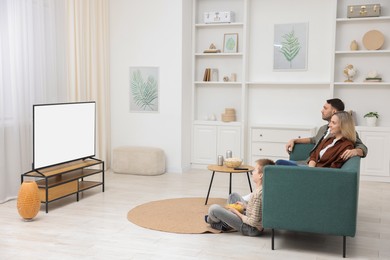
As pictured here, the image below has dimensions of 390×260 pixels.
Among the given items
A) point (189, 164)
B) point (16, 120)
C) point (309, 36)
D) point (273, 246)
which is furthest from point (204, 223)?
point (309, 36)

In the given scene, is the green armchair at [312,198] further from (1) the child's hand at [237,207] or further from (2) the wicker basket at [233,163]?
(2) the wicker basket at [233,163]

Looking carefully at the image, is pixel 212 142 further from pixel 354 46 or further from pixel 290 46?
pixel 354 46

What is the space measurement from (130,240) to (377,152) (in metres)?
4.23

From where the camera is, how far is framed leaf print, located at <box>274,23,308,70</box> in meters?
7.62

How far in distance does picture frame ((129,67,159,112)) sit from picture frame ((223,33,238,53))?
1.17m

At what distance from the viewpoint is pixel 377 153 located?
7.07 meters

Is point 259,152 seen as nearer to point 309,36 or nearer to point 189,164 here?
point 189,164

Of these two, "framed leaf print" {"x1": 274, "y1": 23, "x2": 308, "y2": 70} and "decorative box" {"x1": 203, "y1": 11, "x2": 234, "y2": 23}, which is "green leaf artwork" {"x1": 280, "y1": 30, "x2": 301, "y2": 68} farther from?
"decorative box" {"x1": 203, "y1": 11, "x2": 234, "y2": 23}

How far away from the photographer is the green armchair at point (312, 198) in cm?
384

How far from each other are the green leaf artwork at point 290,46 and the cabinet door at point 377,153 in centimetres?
160

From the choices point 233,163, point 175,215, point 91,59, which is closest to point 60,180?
point 175,215

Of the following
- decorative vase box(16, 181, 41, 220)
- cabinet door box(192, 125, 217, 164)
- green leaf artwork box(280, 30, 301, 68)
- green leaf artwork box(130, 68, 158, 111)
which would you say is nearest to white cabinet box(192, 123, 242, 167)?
cabinet door box(192, 125, 217, 164)

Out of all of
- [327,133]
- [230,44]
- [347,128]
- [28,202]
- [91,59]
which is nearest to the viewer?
[347,128]

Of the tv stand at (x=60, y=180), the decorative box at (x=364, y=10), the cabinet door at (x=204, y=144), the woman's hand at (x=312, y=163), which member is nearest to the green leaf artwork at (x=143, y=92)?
the cabinet door at (x=204, y=144)
